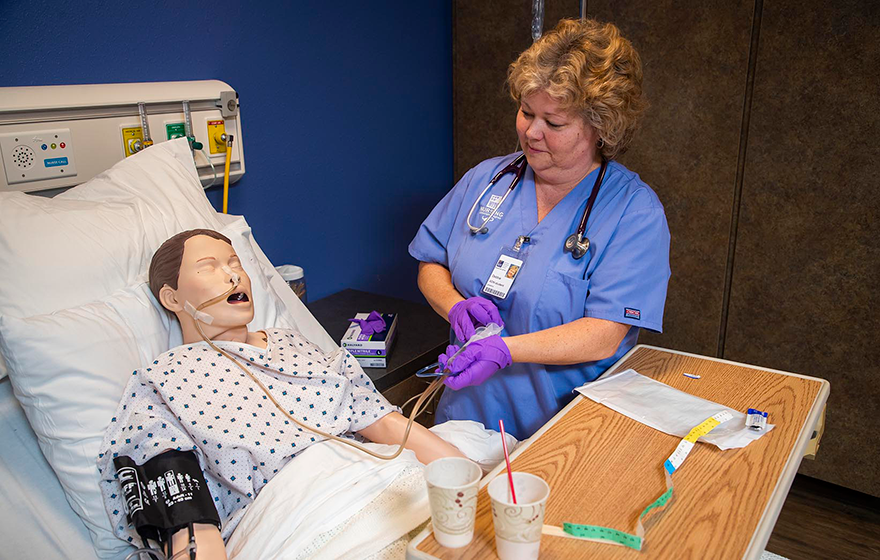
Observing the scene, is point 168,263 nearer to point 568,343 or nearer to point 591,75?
point 568,343

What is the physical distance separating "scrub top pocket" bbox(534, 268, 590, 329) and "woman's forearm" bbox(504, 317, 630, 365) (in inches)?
1.7

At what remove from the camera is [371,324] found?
1925mm

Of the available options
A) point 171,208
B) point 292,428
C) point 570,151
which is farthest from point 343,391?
point 570,151

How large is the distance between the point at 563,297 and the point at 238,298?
71 centimetres

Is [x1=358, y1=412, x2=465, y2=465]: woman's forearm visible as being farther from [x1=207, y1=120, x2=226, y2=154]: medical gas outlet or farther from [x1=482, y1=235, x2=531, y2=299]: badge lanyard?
[x1=207, y1=120, x2=226, y2=154]: medical gas outlet

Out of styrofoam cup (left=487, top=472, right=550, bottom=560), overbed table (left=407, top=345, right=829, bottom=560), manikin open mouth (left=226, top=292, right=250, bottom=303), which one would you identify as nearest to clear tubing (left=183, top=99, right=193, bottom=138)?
manikin open mouth (left=226, top=292, right=250, bottom=303)

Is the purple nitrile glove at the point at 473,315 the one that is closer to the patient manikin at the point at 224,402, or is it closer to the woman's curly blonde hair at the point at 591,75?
the patient manikin at the point at 224,402

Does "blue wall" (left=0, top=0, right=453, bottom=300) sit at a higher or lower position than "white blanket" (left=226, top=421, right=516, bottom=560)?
higher

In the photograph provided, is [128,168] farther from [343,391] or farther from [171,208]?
[343,391]

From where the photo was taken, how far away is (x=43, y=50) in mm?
1502

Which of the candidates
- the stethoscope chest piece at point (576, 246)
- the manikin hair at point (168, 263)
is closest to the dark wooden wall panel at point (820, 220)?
the stethoscope chest piece at point (576, 246)

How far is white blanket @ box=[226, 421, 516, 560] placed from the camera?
1.02m

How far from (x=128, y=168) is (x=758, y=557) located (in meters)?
1.51

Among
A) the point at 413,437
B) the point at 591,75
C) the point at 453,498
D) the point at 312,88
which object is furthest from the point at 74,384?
the point at 312,88
